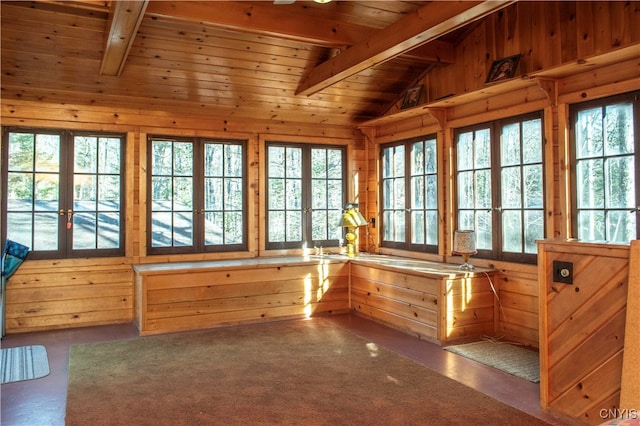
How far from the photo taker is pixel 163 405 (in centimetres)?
306

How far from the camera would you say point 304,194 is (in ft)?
20.5

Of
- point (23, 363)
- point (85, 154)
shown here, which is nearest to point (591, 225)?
point (23, 363)

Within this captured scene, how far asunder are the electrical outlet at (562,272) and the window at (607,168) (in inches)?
44.7

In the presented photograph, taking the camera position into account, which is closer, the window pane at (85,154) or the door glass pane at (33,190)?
the door glass pane at (33,190)

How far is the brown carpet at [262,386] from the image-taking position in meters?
2.89

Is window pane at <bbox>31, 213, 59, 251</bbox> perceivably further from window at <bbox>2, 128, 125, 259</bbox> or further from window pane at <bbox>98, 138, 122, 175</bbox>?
window pane at <bbox>98, 138, 122, 175</bbox>

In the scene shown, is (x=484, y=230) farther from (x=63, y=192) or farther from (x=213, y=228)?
(x=63, y=192)

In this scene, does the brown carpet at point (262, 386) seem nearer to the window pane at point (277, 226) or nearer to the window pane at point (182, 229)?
the window pane at point (182, 229)

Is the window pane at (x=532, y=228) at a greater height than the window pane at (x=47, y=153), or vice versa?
the window pane at (x=47, y=153)

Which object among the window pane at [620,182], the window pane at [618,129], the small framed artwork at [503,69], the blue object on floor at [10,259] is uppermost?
the small framed artwork at [503,69]

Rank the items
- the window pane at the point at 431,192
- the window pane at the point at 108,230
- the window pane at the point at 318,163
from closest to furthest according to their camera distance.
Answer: the window pane at the point at 108,230 < the window pane at the point at 431,192 < the window pane at the point at 318,163

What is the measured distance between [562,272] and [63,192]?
4.67 meters

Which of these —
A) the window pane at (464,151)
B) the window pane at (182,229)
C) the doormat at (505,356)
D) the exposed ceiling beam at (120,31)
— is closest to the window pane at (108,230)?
the window pane at (182,229)

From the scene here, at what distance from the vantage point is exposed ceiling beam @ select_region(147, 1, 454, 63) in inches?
150
